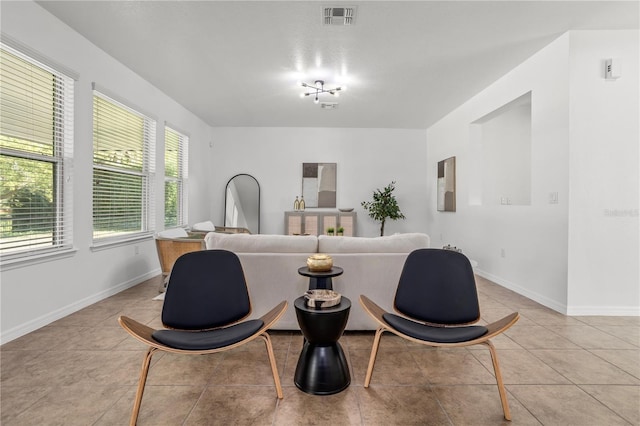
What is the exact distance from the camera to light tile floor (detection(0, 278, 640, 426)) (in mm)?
1729

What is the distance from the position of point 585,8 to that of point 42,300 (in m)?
5.41

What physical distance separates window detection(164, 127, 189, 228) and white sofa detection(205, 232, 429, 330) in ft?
10.5

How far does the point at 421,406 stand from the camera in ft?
5.98

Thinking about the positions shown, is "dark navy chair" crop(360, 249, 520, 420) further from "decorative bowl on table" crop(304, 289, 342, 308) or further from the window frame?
the window frame

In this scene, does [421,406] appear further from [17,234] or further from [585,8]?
[585,8]

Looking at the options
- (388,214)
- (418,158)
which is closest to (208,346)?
(388,214)

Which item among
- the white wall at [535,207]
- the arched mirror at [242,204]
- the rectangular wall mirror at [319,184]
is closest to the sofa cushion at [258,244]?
the white wall at [535,207]

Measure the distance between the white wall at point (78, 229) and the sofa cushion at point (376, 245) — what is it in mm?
2479

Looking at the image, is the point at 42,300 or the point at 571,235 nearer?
the point at 42,300

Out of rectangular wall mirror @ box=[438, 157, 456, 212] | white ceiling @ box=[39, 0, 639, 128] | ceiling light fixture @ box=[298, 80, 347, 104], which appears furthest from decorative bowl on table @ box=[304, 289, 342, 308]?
rectangular wall mirror @ box=[438, 157, 456, 212]

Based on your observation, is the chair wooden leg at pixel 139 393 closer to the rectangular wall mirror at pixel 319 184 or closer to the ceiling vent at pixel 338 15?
the ceiling vent at pixel 338 15

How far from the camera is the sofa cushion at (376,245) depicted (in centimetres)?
282

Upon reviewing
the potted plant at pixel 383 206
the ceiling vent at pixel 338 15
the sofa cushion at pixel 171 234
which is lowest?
the sofa cushion at pixel 171 234

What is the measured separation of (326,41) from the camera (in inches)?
137
